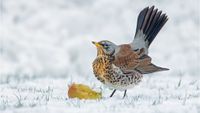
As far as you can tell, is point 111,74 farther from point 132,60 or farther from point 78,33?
point 78,33

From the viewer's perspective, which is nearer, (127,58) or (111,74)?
(111,74)

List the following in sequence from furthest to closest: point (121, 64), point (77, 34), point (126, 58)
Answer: point (77, 34)
point (126, 58)
point (121, 64)

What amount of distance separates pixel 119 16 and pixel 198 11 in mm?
2189

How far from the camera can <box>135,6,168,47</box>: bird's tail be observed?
8320mm

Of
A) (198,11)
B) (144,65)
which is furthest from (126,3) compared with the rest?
(144,65)

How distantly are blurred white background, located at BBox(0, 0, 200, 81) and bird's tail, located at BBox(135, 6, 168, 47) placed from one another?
27.4 ft

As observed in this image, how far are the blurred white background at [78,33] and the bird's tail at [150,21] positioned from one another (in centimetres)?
836

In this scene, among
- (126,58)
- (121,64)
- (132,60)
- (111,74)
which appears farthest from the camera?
(132,60)

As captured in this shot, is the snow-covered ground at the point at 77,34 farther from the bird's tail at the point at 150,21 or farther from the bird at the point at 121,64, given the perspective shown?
the bird at the point at 121,64

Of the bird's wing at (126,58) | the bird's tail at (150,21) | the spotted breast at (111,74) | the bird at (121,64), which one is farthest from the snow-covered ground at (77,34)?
the spotted breast at (111,74)

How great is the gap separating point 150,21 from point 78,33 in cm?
1077

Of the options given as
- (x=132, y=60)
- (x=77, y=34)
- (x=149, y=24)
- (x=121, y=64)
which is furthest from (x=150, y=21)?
(x=77, y=34)

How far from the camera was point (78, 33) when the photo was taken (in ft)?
62.5

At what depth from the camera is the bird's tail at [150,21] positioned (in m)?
8.32
